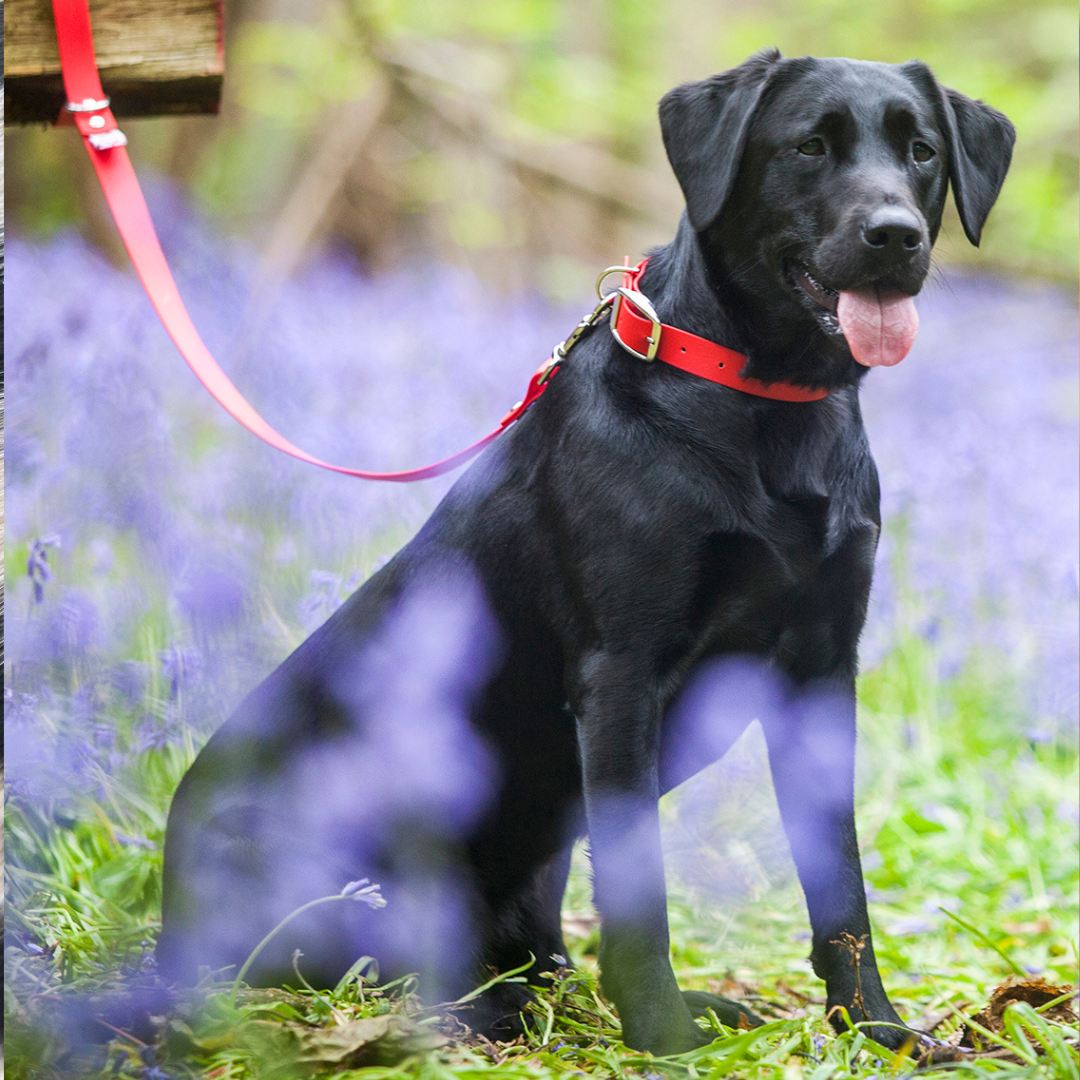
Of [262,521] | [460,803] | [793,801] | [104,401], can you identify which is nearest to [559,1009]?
[460,803]

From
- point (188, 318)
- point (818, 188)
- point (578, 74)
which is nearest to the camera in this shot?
point (818, 188)

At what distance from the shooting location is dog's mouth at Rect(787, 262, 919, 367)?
5.50 ft

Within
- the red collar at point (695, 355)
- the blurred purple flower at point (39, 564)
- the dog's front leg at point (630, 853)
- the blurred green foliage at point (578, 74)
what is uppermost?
the blurred green foliage at point (578, 74)

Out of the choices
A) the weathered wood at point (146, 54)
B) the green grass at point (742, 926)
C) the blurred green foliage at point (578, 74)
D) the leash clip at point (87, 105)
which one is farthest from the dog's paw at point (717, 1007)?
the blurred green foliage at point (578, 74)

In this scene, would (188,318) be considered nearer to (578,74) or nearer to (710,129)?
(710,129)

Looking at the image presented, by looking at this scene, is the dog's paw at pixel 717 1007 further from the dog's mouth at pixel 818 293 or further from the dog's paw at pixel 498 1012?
the dog's mouth at pixel 818 293

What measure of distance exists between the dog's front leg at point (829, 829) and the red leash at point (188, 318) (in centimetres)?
52

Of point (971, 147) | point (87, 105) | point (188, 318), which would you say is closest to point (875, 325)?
point (971, 147)

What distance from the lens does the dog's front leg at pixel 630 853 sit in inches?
62.8

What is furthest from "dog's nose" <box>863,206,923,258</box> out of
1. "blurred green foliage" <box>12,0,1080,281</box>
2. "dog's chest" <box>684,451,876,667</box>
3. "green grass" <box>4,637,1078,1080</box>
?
"blurred green foliage" <box>12,0,1080,281</box>

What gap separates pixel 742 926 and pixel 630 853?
1.09 meters

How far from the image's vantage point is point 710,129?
1.81 metres

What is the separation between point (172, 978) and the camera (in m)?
1.74

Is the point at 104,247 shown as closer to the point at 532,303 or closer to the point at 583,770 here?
the point at 532,303
